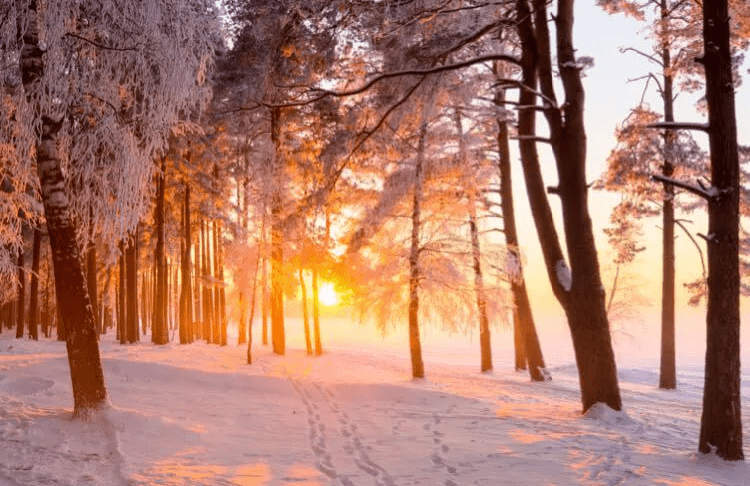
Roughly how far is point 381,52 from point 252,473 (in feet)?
28.2

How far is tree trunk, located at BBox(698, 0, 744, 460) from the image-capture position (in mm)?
7125

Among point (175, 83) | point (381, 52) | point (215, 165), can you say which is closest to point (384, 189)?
point (381, 52)

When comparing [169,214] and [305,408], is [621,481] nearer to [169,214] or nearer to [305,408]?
[305,408]

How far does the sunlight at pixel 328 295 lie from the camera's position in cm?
1890

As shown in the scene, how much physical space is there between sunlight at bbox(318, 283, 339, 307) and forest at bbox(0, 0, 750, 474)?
1.82 ft

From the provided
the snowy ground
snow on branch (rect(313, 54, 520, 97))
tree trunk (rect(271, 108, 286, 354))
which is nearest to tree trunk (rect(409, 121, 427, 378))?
the snowy ground

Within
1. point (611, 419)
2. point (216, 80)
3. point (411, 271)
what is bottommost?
point (611, 419)

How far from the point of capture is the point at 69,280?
7.62 metres

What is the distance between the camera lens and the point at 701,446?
23.9ft

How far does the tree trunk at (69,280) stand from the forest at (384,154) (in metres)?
0.03

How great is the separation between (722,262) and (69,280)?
831 centimetres

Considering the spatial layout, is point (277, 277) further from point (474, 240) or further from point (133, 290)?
point (474, 240)

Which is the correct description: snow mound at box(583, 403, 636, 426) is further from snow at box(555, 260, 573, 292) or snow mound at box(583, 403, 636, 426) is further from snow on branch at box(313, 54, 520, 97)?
snow on branch at box(313, 54, 520, 97)

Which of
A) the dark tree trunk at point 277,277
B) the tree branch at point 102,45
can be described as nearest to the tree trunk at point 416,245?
the dark tree trunk at point 277,277
